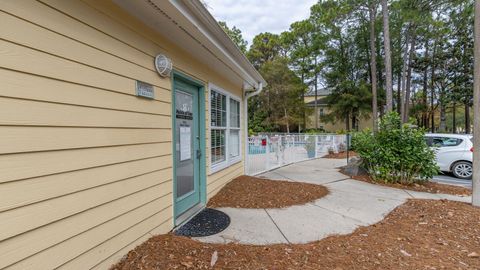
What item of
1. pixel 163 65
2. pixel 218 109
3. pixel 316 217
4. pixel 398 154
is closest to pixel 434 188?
pixel 398 154

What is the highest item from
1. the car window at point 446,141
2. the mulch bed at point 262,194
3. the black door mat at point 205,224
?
the car window at point 446,141

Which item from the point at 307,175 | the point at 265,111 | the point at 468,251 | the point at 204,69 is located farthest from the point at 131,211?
the point at 265,111

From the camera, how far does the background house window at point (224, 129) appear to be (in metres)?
4.78

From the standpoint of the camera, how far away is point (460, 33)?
20078 mm

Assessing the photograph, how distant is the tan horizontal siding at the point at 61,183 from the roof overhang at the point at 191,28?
147 centimetres

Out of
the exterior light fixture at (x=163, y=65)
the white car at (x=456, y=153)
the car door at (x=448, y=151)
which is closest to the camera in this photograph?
the exterior light fixture at (x=163, y=65)

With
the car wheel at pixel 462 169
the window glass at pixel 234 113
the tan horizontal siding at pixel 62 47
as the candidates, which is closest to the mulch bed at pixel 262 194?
the window glass at pixel 234 113

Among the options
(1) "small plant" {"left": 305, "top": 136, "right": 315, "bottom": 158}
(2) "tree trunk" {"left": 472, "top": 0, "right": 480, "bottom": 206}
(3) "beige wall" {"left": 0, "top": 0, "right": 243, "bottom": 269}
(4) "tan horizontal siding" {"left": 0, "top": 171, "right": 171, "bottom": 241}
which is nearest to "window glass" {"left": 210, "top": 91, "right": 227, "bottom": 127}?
(3) "beige wall" {"left": 0, "top": 0, "right": 243, "bottom": 269}

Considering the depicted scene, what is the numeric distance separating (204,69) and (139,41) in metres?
1.75

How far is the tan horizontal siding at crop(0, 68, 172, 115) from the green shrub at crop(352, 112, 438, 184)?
602 cm

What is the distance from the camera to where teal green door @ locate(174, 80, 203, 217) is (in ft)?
11.5

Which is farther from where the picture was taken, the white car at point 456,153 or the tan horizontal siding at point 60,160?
the white car at point 456,153

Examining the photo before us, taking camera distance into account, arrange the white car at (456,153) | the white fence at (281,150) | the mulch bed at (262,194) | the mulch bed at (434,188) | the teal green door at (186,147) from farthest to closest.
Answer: the white fence at (281,150) < the white car at (456,153) < the mulch bed at (434,188) < the mulch bed at (262,194) < the teal green door at (186,147)

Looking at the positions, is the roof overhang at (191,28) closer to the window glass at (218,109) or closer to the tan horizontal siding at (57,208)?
the window glass at (218,109)
